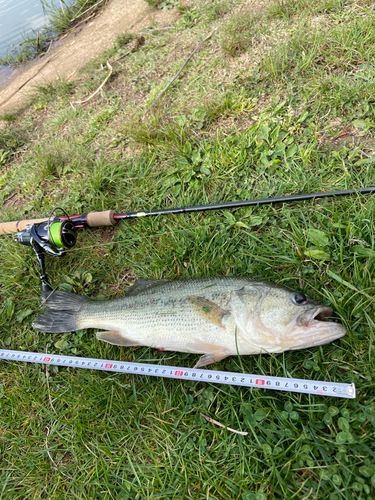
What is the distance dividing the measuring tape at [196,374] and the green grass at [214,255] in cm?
13

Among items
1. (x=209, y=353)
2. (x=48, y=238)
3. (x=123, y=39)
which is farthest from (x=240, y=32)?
(x=209, y=353)

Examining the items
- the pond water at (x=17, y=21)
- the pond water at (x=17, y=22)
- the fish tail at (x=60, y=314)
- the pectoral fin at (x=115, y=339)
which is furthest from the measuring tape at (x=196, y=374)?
the pond water at (x=17, y=21)

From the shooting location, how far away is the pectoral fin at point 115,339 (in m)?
2.84

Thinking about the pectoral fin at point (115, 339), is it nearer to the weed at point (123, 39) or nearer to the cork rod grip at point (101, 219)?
the cork rod grip at point (101, 219)

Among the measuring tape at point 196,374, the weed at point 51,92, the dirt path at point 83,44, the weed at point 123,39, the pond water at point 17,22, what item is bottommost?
the measuring tape at point 196,374

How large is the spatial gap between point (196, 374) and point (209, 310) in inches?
22.2

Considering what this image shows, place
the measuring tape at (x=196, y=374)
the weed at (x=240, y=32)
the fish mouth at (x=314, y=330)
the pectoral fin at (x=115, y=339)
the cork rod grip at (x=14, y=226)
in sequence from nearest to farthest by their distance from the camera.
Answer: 1. the measuring tape at (x=196, y=374)
2. the fish mouth at (x=314, y=330)
3. the pectoral fin at (x=115, y=339)
4. the cork rod grip at (x=14, y=226)
5. the weed at (x=240, y=32)

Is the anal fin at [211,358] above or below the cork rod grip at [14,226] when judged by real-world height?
below

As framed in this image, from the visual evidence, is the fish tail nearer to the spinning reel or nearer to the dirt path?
the spinning reel

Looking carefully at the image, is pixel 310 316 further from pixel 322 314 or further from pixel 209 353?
pixel 209 353

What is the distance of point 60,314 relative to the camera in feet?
10.6

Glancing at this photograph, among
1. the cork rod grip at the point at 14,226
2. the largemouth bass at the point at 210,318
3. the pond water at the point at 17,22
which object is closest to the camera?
the largemouth bass at the point at 210,318

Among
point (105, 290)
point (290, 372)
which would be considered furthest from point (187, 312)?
point (105, 290)

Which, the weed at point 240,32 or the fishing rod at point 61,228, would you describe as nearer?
the fishing rod at point 61,228
